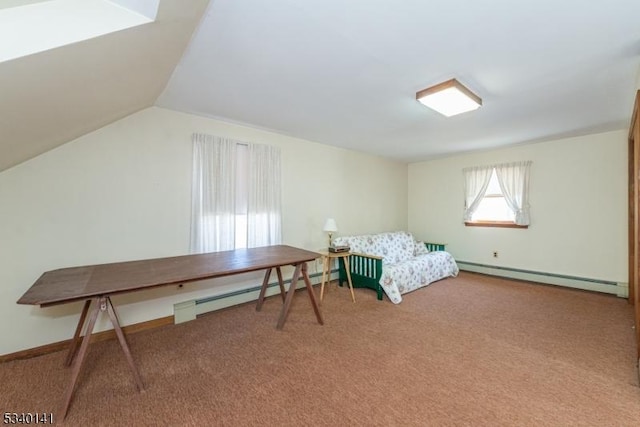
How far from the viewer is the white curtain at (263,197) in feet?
10.9

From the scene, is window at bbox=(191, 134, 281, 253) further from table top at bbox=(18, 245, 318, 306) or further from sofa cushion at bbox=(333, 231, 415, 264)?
sofa cushion at bbox=(333, 231, 415, 264)

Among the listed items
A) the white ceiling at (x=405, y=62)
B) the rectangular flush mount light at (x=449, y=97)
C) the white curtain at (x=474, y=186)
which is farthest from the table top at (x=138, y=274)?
the white curtain at (x=474, y=186)

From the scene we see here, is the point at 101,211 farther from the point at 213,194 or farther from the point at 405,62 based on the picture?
the point at 405,62

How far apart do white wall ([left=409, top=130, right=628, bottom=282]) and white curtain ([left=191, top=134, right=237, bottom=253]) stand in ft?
14.1

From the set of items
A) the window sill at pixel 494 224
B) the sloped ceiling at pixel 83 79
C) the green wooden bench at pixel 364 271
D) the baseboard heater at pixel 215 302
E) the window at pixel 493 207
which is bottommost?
the baseboard heater at pixel 215 302

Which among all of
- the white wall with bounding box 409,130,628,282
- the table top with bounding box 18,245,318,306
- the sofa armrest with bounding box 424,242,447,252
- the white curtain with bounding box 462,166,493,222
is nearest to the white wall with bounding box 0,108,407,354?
the table top with bounding box 18,245,318,306

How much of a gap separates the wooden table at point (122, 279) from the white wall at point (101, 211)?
0.31m

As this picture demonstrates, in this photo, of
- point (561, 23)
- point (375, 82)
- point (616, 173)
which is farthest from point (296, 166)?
point (616, 173)

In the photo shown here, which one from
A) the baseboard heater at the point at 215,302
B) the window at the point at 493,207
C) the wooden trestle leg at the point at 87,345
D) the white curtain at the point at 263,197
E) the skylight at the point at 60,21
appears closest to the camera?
the skylight at the point at 60,21

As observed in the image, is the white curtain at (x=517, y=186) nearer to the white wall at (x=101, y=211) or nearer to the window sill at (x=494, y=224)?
the window sill at (x=494, y=224)

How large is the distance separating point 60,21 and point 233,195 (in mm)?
2196

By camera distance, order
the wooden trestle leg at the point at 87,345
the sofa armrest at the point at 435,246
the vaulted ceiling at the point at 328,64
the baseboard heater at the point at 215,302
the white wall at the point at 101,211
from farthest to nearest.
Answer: the sofa armrest at the point at 435,246
the baseboard heater at the point at 215,302
the white wall at the point at 101,211
the wooden trestle leg at the point at 87,345
the vaulted ceiling at the point at 328,64

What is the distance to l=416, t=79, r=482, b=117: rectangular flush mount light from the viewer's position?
214 cm

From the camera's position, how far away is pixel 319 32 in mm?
1559
